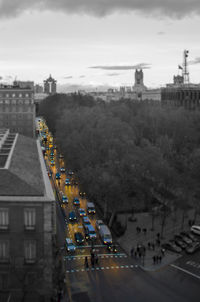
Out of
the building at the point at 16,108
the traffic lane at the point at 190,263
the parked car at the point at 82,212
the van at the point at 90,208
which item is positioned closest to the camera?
the traffic lane at the point at 190,263

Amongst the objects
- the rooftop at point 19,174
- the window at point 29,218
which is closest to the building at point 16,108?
the rooftop at point 19,174

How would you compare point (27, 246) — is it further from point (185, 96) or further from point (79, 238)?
point (185, 96)

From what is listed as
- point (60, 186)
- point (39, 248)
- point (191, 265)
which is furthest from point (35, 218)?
point (60, 186)

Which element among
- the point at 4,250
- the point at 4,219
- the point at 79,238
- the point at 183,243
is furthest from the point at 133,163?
the point at 4,250

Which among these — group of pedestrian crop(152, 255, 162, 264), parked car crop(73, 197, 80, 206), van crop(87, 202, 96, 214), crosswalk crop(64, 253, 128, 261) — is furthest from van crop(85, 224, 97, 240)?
parked car crop(73, 197, 80, 206)

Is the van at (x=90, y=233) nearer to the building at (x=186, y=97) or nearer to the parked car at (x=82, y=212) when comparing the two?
the parked car at (x=82, y=212)

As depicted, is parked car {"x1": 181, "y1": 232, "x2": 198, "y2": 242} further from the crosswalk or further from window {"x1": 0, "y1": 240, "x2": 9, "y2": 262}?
window {"x1": 0, "y1": 240, "x2": 9, "y2": 262}
